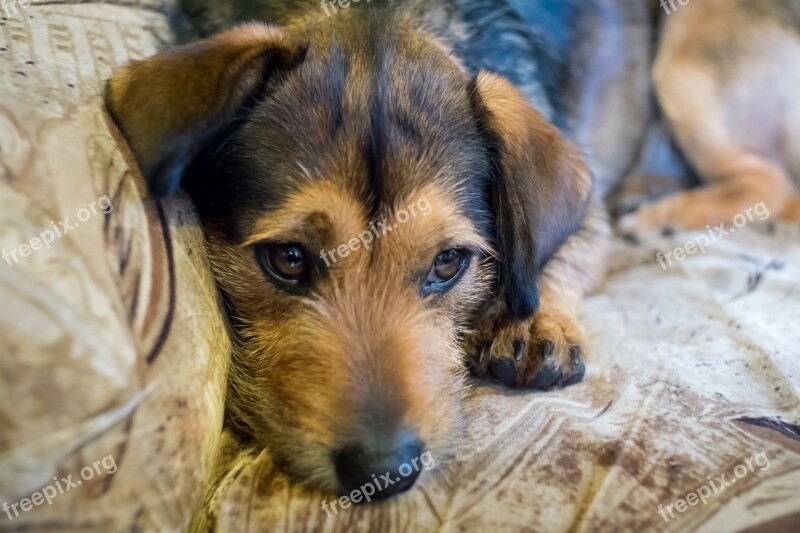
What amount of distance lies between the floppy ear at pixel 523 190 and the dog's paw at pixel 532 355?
0.08 m

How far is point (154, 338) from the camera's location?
1462mm

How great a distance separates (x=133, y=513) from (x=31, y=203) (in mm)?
640

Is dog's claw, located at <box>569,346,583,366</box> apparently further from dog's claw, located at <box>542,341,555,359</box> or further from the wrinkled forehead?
the wrinkled forehead

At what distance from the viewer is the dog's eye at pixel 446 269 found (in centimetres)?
202

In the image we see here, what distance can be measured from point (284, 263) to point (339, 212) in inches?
9.4

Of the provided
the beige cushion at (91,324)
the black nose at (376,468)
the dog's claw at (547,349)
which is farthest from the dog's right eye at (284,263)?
the dog's claw at (547,349)

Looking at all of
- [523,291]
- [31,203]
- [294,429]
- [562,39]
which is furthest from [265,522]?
[562,39]

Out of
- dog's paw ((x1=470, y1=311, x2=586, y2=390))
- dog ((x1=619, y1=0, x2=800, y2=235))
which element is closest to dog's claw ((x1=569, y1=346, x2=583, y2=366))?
dog's paw ((x1=470, y1=311, x2=586, y2=390))

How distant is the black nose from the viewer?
157 centimetres

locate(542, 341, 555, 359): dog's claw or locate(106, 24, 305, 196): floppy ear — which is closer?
locate(106, 24, 305, 196): floppy ear

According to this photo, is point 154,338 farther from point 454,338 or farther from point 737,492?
point 737,492

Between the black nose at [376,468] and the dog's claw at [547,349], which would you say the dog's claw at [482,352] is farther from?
the black nose at [376,468]

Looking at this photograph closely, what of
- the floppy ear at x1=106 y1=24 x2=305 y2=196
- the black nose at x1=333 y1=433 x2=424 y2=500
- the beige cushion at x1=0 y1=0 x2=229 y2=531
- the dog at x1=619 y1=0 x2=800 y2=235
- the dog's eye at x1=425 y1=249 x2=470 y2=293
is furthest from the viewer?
the dog at x1=619 y1=0 x2=800 y2=235

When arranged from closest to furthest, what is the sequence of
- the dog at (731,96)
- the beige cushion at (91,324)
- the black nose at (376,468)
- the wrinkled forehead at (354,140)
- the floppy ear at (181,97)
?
the beige cushion at (91,324), the black nose at (376,468), the floppy ear at (181,97), the wrinkled forehead at (354,140), the dog at (731,96)
